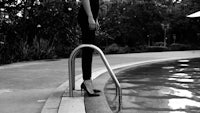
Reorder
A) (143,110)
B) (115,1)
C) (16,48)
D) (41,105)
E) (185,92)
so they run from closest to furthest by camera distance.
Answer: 1. (143,110)
2. (41,105)
3. (185,92)
4. (16,48)
5. (115,1)

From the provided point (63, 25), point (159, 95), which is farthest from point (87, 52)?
point (63, 25)

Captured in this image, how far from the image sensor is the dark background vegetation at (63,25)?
519 inches

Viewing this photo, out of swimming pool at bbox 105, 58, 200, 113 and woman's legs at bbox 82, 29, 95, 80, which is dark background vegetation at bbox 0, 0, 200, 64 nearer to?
swimming pool at bbox 105, 58, 200, 113

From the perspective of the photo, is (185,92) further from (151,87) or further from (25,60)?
(25,60)

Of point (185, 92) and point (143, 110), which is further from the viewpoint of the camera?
point (185, 92)

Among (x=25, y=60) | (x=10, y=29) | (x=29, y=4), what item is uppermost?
(x=29, y=4)

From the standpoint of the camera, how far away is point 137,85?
5.74 meters

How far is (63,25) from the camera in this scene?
48.2 ft

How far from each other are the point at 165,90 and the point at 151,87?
37 centimetres

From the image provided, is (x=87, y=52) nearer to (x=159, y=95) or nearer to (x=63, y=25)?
(x=159, y=95)

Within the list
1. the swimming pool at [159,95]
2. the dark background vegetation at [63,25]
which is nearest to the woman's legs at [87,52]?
the swimming pool at [159,95]

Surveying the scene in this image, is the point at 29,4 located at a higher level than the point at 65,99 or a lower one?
higher

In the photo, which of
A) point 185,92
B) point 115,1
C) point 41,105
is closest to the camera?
point 41,105

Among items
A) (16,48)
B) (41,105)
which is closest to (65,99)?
(41,105)
